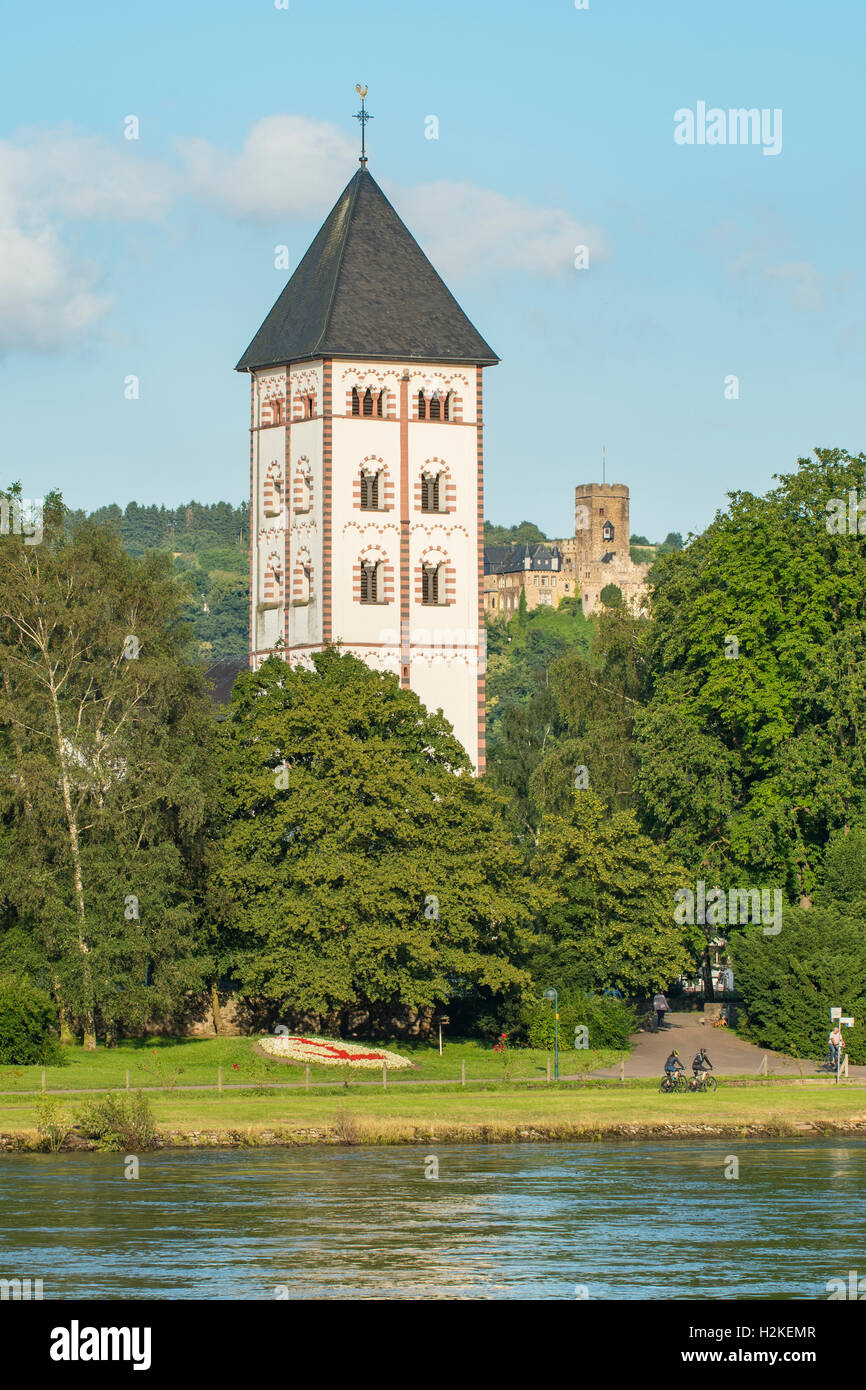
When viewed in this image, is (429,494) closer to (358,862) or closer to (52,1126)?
(358,862)

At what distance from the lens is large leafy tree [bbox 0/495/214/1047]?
203ft

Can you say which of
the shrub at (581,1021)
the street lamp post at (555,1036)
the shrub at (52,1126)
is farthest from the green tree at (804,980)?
the shrub at (52,1126)

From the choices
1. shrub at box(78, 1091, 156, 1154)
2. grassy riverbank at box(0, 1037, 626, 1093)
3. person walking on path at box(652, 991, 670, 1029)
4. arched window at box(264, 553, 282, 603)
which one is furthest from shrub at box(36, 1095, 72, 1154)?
arched window at box(264, 553, 282, 603)

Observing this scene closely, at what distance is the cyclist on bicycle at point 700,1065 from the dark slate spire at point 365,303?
28.8 m

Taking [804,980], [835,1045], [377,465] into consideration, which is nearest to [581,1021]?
[804,980]

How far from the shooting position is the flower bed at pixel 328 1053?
5953cm

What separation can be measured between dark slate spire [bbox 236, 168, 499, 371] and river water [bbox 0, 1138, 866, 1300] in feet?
115

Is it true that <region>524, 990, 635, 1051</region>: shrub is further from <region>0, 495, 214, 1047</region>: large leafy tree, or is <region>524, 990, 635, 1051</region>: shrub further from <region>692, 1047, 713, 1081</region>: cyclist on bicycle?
<region>0, 495, 214, 1047</region>: large leafy tree

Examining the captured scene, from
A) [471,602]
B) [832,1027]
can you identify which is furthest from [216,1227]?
[471,602]

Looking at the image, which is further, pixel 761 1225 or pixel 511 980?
pixel 511 980

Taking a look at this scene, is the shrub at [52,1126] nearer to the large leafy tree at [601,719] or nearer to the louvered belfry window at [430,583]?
the louvered belfry window at [430,583]

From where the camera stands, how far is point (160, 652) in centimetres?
6606

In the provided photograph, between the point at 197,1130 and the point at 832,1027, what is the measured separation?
2216cm
